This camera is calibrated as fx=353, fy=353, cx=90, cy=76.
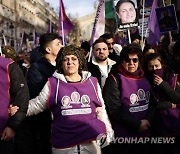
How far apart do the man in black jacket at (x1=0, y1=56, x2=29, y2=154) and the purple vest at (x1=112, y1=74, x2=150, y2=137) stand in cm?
101

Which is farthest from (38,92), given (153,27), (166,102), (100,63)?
(153,27)

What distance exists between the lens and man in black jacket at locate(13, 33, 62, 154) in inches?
162

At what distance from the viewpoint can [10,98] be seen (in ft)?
11.2

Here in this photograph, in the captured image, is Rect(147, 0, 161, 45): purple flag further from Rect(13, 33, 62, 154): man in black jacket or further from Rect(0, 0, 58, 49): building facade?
Rect(0, 0, 58, 49): building facade

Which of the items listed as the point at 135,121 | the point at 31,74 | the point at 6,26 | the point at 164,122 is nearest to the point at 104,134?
the point at 135,121

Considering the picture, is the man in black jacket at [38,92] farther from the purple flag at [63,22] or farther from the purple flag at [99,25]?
the purple flag at [63,22]

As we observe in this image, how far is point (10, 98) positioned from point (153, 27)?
17.5 ft

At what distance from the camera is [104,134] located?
338 centimetres

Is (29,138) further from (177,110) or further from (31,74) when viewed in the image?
(177,110)

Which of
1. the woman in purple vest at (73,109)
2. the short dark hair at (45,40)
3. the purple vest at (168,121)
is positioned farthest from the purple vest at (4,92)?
the purple vest at (168,121)

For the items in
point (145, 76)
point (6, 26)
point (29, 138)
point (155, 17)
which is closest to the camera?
point (145, 76)

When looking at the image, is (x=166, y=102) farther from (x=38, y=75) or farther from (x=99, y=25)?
(x=99, y=25)

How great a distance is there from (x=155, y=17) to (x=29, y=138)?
4527 millimetres

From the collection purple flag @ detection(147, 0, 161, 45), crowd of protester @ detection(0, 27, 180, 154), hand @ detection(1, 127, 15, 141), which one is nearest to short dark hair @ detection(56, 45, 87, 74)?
crowd of protester @ detection(0, 27, 180, 154)
